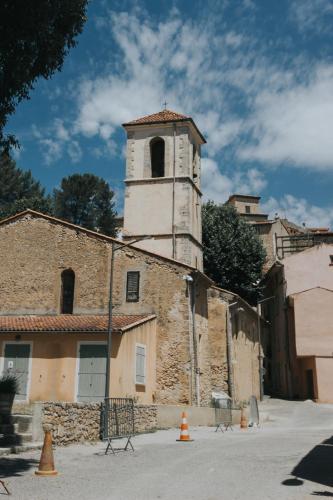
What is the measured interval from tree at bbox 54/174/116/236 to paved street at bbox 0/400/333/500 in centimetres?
3771

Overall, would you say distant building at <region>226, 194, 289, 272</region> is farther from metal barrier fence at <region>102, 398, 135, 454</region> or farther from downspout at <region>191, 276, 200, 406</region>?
metal barrier fence at <region>102, 398, 135, 454</region>

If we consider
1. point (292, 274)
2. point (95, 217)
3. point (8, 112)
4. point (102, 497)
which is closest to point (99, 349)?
point (8, 112)

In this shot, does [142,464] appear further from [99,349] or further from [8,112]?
Answer: [99,349]

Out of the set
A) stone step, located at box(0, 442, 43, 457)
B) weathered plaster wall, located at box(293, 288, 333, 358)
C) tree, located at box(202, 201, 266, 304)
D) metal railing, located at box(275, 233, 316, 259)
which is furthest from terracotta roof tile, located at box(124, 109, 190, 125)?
stone step, located at box(0, 442, 43, 457)

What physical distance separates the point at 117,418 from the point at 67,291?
1137 centimetres

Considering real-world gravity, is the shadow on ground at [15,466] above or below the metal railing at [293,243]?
below

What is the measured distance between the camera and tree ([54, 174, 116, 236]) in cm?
5219

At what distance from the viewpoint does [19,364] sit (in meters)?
21.9

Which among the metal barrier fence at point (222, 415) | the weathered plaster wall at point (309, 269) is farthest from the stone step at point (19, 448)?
the weathered plaster wall at point (309, 269)

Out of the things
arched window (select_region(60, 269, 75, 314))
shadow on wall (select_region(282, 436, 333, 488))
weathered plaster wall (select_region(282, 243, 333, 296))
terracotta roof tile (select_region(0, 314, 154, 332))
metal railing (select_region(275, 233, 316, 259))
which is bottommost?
shadow on wall (select_region(282, 436, 333, 488))

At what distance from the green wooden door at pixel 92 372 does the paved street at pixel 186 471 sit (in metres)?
5.10

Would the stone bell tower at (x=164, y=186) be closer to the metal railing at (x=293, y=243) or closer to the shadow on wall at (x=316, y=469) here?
the metal railing at (x=293, y=243)

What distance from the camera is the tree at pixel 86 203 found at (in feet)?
171

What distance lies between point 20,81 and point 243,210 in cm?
5829
